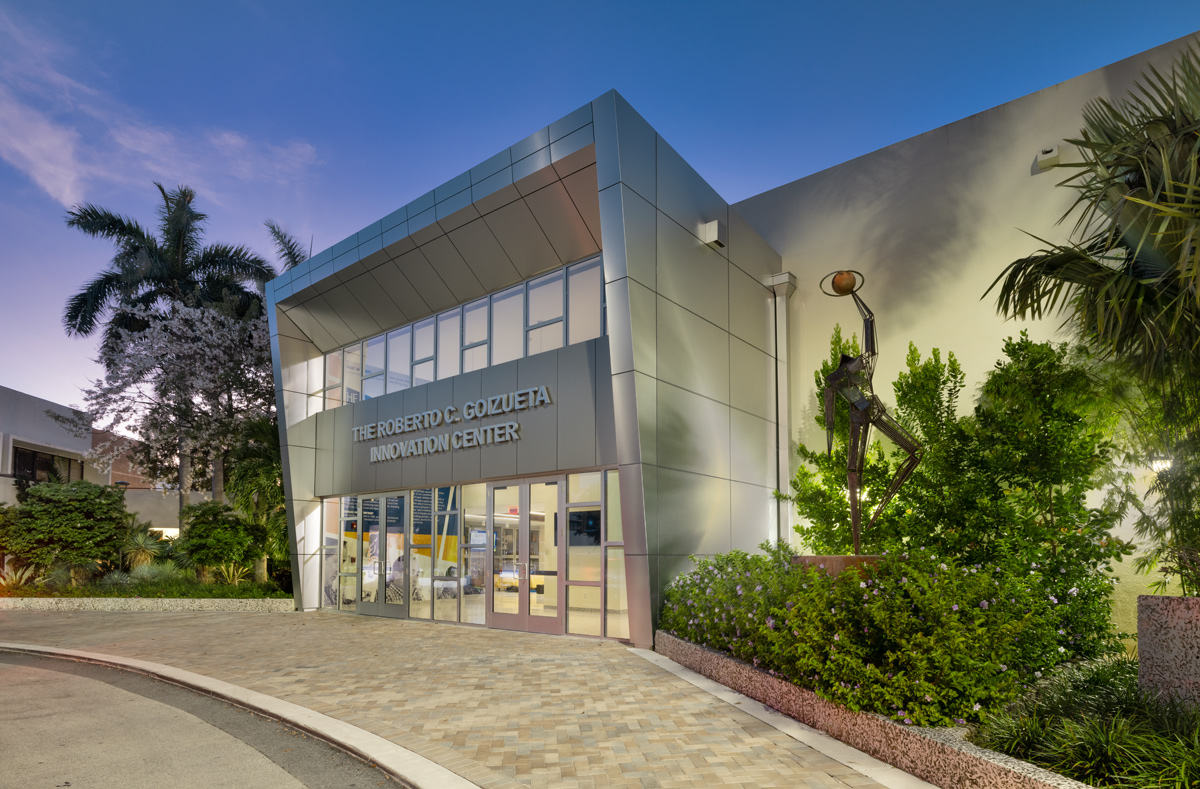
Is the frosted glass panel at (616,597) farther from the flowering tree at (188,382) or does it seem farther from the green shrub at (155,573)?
the flowering tree at (188,382)

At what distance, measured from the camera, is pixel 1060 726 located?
545 centimetres

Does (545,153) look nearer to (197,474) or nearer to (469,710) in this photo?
(469,710)

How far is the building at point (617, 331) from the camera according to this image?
1264 centimetres

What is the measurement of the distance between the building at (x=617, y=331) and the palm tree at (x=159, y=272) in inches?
519

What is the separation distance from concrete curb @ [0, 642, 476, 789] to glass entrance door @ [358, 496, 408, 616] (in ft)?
23.2

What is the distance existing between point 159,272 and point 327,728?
2741cm

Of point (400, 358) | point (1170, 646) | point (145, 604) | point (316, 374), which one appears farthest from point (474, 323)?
point (1170, 646)

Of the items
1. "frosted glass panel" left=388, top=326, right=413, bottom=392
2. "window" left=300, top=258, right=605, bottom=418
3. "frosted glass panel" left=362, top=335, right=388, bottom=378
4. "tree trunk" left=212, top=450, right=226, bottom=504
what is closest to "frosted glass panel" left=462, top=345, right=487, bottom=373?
"window" left=300, top=258, right=605, bottom=418

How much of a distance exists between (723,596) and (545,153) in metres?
8.04

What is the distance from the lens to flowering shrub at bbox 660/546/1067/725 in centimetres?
609

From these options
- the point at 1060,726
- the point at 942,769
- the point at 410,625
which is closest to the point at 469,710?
the point at 942,769

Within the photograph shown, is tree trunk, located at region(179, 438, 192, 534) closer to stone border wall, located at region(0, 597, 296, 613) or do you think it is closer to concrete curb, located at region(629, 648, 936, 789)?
stone border wall, located at region(0, 597, 296, 613)

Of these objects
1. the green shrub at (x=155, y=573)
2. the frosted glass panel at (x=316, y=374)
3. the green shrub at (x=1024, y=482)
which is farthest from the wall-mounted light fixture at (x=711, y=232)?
the green shrub at (x=155, y=573)

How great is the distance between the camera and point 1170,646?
17.2 ft
